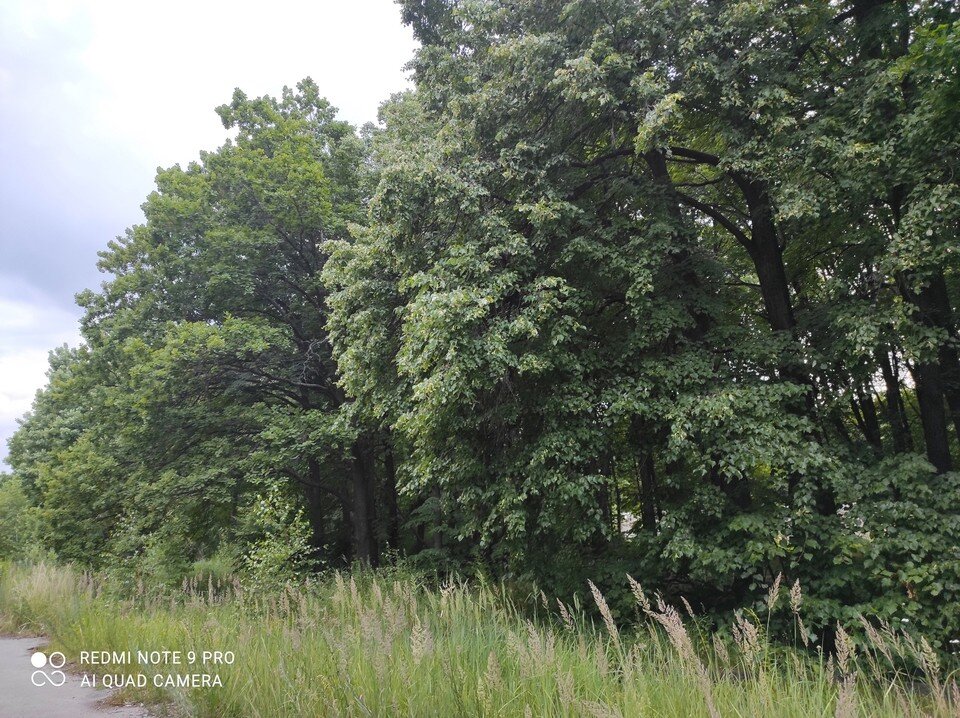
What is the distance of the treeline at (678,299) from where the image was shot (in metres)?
6.74

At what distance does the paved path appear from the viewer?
13.0 ft

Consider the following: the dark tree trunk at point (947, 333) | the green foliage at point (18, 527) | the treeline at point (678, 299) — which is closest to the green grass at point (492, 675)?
the treeline at point (678, 299)

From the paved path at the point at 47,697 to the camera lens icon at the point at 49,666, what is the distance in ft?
0.04

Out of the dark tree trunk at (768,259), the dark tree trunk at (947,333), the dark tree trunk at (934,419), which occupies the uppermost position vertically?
the dark tree trunk at (768,259)

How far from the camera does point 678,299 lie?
8539 millimetres

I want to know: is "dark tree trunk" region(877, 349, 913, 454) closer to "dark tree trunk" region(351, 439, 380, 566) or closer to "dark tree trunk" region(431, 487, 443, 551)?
"dark tree trunk" region(431, 487, 443, 551)

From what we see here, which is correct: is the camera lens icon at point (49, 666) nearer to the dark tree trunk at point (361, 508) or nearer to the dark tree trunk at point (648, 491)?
the dark tree trunk at point (648, 491)

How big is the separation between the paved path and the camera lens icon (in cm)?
1

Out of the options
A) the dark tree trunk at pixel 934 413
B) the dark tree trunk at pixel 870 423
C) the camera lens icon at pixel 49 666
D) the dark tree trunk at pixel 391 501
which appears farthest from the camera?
the dark tree trunk at pixel 391 501

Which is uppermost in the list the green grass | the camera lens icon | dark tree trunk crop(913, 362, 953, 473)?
dark tree trunk crop(913, 362, 953, 473)

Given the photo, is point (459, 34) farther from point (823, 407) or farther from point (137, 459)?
point (137, 459)

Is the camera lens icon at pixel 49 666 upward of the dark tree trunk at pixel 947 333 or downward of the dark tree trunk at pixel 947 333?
downward

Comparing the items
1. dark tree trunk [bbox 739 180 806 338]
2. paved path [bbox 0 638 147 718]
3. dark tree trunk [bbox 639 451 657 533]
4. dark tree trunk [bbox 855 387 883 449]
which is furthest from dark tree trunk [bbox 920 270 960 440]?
paved path [bbox 0 638 147 718]

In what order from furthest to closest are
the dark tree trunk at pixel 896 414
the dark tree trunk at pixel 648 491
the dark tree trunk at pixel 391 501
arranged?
the dark tree trunk at pixel 391 501
the dark tree trunk at pixel 648 491
the dark tree trunk at pixel 896 414
